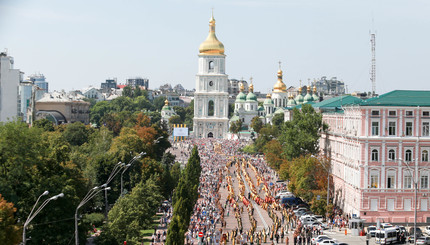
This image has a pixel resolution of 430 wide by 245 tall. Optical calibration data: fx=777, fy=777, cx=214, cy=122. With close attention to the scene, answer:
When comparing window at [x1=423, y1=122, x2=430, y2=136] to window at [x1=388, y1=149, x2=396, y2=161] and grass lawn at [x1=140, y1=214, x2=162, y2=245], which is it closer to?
window at [x1=388, y1=149, x2=396, y2=161]

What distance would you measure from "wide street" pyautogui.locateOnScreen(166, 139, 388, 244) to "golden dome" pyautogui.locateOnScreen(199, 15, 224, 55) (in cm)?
8067

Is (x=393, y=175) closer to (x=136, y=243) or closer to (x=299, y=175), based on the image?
(x=299, y=175)

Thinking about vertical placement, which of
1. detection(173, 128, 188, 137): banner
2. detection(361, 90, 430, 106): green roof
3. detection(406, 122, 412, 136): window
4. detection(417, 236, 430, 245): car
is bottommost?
detection(417, 236, 430, 245): car

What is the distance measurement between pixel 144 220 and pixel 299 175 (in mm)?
21519

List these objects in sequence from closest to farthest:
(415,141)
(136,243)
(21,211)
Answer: (21,211)
(136,243)
(415,141)

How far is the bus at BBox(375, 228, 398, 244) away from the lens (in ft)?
160

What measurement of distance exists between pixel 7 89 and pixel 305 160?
5457 cm

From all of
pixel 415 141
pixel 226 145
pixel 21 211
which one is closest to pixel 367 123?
pixel 415 141

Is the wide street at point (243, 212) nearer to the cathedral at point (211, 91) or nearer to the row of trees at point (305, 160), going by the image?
the row of trees at point (305, 160)

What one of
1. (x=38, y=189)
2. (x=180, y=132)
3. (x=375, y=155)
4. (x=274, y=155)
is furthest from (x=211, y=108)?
(x=38, y=189)

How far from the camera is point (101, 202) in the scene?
2325 inches

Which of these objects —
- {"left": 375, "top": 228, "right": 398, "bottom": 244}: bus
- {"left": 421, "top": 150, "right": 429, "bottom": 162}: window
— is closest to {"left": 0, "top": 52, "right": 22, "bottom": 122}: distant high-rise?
{"left": 421, "top": 150, "right": 429, "bottom": 162}: window

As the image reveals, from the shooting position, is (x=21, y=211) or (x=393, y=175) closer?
(x=21, y=211)

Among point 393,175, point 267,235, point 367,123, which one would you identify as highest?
point 367,123
